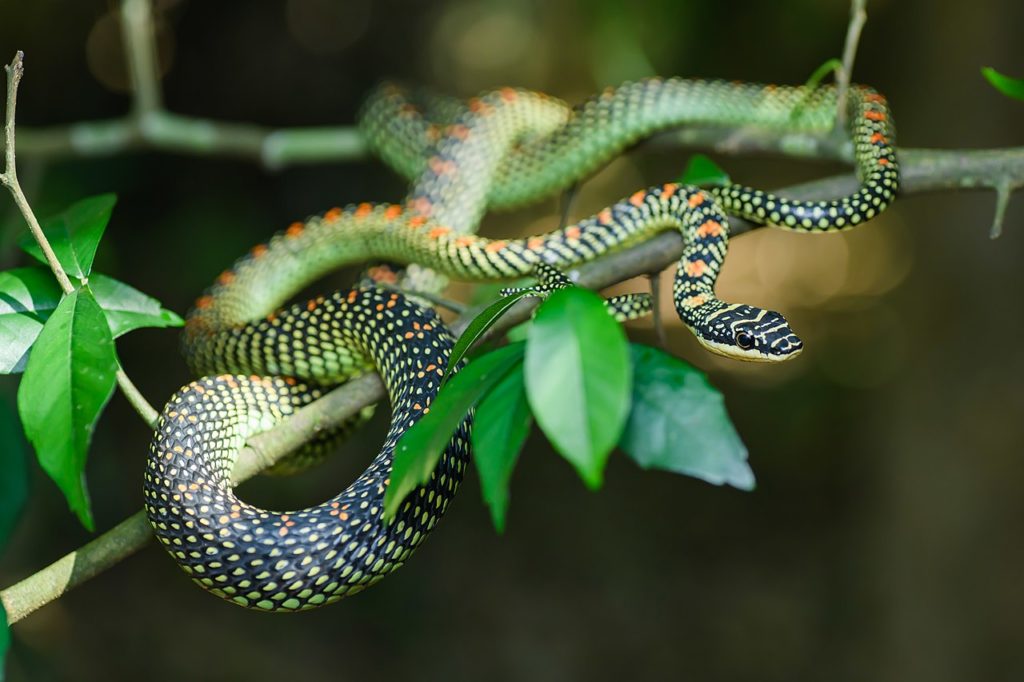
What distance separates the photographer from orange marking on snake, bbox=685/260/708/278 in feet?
9.43

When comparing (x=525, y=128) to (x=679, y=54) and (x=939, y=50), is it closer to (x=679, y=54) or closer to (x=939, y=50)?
(x=679, y=54)

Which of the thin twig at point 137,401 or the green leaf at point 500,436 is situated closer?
the green leaf at point 500,436

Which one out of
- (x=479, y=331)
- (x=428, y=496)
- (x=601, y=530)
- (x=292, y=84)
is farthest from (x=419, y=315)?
(x=601, y=530)

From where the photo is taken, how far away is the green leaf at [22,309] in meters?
2.04

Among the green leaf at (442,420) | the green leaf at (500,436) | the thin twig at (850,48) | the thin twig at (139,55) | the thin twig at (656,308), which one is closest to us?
the green leaf at (500,436)

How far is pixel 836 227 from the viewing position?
112 inches

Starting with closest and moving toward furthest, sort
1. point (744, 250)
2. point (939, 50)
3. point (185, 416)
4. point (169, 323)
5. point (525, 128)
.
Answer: point (169, 323) → point (185, 416) → point (525, 128) → point (939, 50) → point (744, 250)

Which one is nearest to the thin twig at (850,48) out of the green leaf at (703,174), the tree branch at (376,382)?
the tree branch at (376,382)

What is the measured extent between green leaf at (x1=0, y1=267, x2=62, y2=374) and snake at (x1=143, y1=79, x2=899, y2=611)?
44 cm

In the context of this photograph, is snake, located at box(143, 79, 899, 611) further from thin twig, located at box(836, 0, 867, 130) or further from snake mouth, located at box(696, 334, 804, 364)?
thin twig, located at box(836, 0, 867, 130)

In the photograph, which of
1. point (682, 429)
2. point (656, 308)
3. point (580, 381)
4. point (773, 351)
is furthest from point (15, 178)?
point (773, 351)

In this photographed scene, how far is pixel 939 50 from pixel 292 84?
4.24 metres

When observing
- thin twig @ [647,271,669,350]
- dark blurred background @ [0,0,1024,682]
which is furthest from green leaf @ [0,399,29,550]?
dark blurred background @ [0,0,1024,682]

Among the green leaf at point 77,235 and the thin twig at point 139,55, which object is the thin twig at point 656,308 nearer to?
the green leaf at point 77,235
